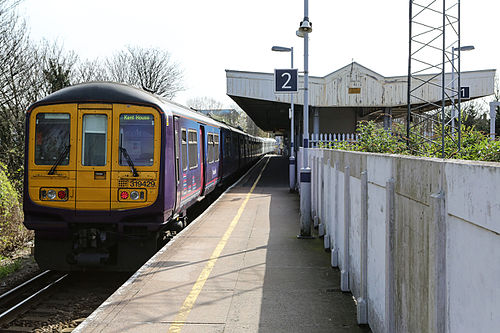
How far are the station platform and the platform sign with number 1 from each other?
3148 millimetres

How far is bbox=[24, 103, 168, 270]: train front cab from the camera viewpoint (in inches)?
321

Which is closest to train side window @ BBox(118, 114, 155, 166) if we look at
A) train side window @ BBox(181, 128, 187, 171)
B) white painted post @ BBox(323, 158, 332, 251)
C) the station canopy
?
train side window @ BBox(181, 128, 187, 171)

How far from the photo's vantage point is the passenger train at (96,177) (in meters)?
8.16

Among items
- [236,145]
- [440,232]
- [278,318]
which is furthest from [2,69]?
[440,232]

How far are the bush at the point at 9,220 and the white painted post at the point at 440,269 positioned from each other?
34.9ft

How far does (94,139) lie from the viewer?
27.4 ft

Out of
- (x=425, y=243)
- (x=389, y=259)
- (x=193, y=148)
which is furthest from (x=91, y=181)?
(x=425, y=243)

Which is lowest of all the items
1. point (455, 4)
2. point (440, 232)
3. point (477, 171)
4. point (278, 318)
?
point (278, 318)

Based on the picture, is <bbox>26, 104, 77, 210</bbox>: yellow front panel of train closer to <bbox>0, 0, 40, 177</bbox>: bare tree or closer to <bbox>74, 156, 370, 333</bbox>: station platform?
<bbox>74, 156, 370, 333</bbox>: station platform

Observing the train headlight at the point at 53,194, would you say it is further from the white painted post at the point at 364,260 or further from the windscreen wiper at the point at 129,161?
the white painted post at the point at 364,260

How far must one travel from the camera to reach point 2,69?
A: 19406 mm

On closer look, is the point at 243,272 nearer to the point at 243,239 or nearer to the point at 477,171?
the point at 243,239

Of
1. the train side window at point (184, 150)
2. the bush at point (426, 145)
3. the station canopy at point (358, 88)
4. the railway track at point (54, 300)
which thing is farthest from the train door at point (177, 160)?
the station canopy at point (358, 88)

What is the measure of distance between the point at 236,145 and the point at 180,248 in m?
16.0
